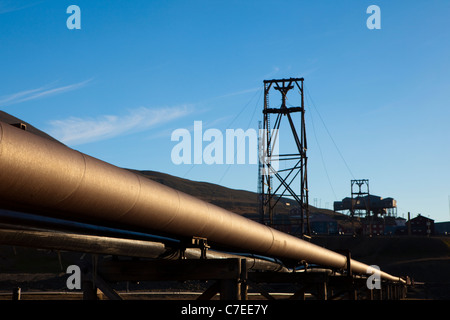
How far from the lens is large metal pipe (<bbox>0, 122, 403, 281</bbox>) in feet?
18.6

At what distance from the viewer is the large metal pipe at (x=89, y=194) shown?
567cm

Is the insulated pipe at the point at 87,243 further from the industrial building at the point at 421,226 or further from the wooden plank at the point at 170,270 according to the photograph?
the industrial building at the point at 421,226

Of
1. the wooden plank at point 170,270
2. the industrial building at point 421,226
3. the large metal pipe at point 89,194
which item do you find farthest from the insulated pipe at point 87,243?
the industrial building at point 421,226

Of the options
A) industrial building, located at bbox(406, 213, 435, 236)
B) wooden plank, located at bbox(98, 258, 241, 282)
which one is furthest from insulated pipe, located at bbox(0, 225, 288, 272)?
industrial building, located at bbox(406, 213, 435, 236)

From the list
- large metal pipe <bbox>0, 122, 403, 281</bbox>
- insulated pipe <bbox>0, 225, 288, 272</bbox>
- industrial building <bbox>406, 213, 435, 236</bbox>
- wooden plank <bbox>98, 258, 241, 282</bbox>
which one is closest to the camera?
large metal pipe <bbox>0, 122, 403, 281</bbox>

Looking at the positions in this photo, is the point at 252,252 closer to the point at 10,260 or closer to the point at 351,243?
the point at 10,260

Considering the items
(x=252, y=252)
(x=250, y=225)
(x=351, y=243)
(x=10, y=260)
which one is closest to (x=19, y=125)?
(x=250, y=225)

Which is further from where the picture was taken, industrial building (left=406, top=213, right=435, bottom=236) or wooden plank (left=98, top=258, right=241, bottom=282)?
industrial building (left=406, top=213, right=435, bottom=236)

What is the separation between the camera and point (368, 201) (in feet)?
395

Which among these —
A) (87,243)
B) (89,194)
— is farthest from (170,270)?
(89,194)

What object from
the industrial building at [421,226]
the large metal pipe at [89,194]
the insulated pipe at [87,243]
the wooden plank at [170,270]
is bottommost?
the wooden plank at [170,270]

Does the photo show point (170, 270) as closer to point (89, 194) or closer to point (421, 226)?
point (89, 194)

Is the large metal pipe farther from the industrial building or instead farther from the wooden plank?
the industrial building
